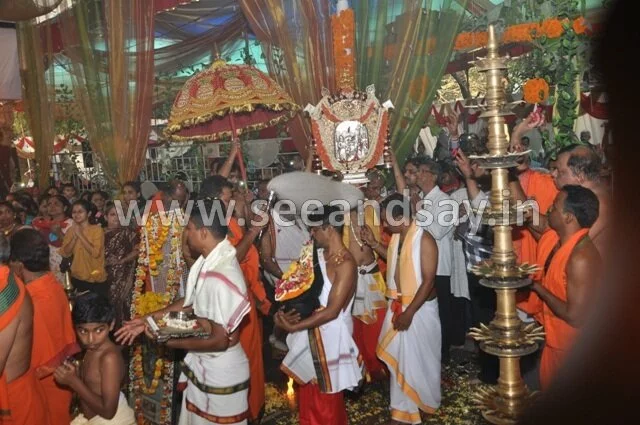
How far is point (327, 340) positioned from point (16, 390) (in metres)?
1.56

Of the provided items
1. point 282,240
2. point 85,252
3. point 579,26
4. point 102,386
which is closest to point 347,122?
point 282,240

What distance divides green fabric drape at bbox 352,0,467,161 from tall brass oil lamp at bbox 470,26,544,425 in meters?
3.05

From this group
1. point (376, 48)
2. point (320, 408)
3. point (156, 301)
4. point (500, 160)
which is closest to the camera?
point (500, 160)

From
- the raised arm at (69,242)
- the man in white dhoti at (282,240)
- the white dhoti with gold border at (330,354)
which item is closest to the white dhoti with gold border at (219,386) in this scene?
the white dhoti with gold border at (330,354)

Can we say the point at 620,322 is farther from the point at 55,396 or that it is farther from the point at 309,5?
the point at 309,5

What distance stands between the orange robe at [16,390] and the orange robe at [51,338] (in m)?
0.09

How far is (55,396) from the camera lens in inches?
138

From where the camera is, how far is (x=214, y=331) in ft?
9.46

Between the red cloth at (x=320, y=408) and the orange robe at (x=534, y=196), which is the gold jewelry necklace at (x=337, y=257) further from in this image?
the orange robe at (x=534, y=196)

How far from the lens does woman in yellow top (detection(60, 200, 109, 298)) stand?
5.63m

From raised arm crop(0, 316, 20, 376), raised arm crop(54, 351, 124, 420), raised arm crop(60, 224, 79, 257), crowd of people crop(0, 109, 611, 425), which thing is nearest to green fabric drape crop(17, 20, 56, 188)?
crowd of people crop(0, 109, 611, 425)

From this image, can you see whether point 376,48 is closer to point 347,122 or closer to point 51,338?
point 347,122

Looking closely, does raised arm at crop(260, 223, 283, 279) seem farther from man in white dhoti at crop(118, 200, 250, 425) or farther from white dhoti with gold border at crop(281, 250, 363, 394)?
man in white dhoti at crop(118, 200, 250, 425)

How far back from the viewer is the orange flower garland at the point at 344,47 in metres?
5.23
